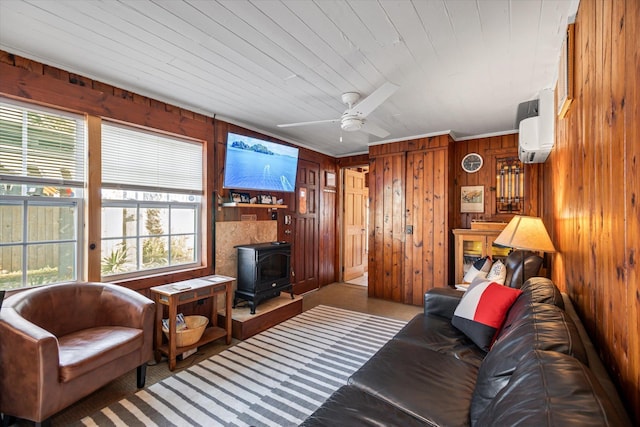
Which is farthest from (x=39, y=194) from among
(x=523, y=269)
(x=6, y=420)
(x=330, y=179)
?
(x=330, y=179)

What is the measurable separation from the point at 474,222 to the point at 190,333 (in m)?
3.77

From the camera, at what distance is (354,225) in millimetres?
6078

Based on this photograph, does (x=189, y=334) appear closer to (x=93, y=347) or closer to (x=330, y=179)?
(x=93, y=347)

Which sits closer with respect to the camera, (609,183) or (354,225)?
(609,183)

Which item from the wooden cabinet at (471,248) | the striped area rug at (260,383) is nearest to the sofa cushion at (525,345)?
the striped area rug at (260,383)

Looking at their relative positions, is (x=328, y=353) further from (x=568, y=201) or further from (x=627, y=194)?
(x=627, y=194)

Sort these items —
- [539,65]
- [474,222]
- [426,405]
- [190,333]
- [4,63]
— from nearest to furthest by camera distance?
[426,405] < [4,63] < [539,65] < [190,333] < [474,222]

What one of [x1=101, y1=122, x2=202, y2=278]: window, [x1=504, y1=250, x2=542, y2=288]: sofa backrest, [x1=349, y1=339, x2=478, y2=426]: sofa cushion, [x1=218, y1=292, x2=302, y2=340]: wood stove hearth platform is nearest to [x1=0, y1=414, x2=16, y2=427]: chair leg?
[x1=101, y1=122, x2=202, y2=278]: window

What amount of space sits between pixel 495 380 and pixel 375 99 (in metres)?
1.98

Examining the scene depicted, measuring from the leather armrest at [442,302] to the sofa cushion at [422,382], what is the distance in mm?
673

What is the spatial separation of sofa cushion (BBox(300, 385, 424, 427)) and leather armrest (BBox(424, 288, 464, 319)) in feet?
4.28

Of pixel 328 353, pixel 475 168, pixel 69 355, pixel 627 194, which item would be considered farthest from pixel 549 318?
pixel 475 168

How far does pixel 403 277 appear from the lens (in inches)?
176

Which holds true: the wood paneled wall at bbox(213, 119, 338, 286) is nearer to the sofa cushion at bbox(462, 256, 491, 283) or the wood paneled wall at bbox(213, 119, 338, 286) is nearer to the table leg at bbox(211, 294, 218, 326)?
the table leg at bbox(211, 294, 218, 326)
